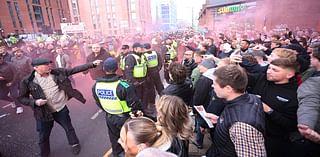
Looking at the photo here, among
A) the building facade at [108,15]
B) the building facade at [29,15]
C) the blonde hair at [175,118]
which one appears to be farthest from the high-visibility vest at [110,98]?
the building facade at [108,15]

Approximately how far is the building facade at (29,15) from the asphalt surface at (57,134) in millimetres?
41515

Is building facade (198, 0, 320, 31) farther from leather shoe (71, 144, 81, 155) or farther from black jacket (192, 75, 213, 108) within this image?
leather shoe (71, 144, 81, 155)

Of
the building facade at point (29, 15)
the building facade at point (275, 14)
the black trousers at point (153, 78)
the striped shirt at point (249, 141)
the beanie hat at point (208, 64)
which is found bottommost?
the black trousers at point (153, 78)

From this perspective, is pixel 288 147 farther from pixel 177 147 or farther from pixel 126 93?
pixel 126 93

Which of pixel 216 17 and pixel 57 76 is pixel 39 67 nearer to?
pixel 57 76

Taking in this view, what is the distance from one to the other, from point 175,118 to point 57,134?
350 centimetres

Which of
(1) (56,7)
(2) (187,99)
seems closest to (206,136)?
(2) (187,99)

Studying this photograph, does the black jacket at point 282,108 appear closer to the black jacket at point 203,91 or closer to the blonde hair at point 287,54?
the blonde hair at point 287,54

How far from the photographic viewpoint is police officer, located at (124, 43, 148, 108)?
16.0 feet

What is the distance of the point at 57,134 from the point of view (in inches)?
172

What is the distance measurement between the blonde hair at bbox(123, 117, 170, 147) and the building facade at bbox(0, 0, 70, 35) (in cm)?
4607

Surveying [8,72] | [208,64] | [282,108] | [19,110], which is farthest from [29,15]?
[282,108]

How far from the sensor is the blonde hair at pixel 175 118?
1.88 m

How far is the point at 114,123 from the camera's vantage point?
2.92 metres
